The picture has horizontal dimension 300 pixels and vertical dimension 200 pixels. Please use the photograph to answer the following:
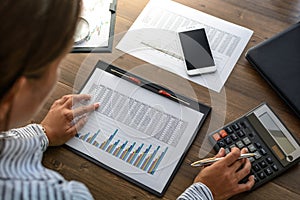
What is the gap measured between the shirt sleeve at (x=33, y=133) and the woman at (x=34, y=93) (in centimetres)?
2

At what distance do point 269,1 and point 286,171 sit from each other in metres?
0.45

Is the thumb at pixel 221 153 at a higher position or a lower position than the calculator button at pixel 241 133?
lower

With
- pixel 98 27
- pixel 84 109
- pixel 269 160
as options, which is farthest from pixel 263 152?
pixel 98 27

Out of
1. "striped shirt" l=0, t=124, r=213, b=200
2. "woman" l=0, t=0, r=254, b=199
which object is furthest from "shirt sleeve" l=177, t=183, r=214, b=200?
"striped shirt" l=0, t=124, r=213, b=200

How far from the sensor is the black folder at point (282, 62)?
97cm

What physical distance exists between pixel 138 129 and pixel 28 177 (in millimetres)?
320

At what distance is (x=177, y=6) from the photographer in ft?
3.71

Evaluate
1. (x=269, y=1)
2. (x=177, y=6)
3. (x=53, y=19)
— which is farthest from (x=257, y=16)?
(x=53, y=19)

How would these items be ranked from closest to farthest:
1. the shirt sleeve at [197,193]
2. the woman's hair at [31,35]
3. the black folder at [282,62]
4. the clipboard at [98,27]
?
1. the woman's hair at [31,35]
2. the shirt sleeve at [197,193]
3. the black folder at [282,62]
4. the clipboard at [98,27]

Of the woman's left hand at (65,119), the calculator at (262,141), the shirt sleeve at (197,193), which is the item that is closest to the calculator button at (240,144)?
the calculator at (262,141)

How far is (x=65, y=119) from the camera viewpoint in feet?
3.15

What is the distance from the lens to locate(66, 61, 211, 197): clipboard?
35.7 inches

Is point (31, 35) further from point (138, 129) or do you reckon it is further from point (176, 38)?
point (176, 38)

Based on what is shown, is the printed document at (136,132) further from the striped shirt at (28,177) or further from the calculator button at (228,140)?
the striped shirt at (28,177)
